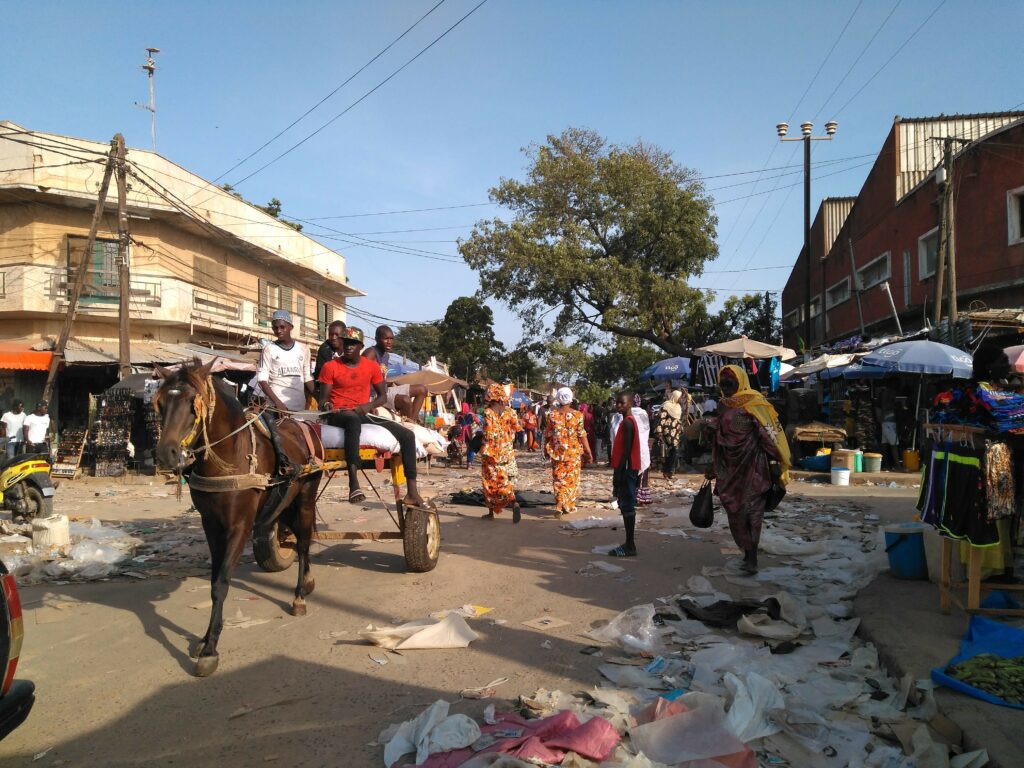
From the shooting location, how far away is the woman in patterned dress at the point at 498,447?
10.4 metres

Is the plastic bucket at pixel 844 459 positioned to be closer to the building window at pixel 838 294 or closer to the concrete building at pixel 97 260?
the building window at pixel 838 294

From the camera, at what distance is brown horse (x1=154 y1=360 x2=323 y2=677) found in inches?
180

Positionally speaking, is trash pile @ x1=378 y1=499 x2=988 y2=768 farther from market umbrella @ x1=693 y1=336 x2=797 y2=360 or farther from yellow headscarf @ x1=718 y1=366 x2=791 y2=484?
market umbrella @ x1=693 y1=336 x2=797 y2=360

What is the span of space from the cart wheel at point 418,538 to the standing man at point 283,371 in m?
1.64

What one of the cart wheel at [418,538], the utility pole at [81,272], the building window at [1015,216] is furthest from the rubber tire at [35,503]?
the building window at [1015,216]

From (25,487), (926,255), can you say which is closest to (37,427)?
(25,487)

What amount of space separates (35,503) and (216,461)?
8014mm

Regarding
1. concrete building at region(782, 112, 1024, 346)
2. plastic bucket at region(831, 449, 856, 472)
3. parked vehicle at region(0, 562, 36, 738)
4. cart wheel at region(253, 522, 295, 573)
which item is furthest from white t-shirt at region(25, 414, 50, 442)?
concrete building at region(782, 112, 1024, 346)

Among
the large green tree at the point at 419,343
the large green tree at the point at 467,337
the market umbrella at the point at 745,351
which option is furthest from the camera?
the large green tree at the point at 419,343

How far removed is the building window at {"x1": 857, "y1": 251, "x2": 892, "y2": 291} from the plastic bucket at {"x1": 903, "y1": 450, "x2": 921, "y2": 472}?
389 inches

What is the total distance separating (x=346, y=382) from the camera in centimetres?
688

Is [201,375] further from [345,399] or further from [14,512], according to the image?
[14,512]

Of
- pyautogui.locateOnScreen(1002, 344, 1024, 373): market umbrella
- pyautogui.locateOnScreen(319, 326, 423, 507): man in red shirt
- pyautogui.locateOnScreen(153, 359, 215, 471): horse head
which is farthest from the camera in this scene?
pyautogui.locateOnScreen(319, 326, 423, 507): man in red shirt

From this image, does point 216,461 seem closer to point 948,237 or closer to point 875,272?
point 948,237
